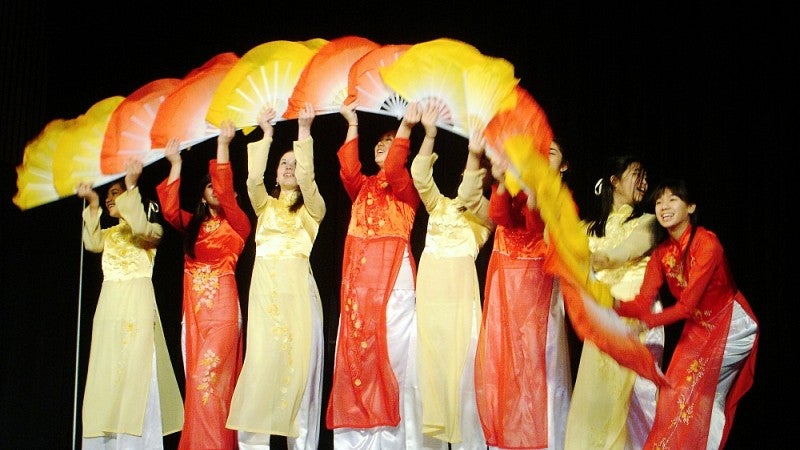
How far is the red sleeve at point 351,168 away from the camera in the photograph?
15.2ft

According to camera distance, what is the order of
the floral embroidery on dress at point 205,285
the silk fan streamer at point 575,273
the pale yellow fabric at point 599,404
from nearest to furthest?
the silk fan streamer at point 575,273 < the pale yellow fabric at point 599,404 < the floral embroidery on dress at point 205,285

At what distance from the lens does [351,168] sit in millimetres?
4652

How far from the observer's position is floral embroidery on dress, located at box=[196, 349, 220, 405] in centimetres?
472

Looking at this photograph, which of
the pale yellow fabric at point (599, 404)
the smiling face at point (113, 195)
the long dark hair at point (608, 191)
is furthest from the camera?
the smiling face at point (113, 195)

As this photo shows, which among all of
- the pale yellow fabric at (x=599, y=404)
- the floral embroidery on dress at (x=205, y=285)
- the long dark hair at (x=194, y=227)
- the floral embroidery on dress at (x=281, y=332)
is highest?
the long dark hair at (x=194, y=227)

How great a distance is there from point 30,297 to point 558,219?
284cm

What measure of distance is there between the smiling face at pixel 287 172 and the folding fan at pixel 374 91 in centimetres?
39

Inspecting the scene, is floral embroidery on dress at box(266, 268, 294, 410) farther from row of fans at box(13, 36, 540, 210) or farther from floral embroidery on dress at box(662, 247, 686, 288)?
floral embroidery on dress at box(662, 247, 686, 288)

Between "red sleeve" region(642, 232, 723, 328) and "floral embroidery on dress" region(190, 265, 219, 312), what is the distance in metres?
1.90

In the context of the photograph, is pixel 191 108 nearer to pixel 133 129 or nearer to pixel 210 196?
pixel 133 129

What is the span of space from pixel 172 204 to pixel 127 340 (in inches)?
26.3

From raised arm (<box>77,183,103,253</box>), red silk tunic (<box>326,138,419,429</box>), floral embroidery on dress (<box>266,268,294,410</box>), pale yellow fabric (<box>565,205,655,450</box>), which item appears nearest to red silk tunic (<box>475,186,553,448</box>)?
pale yellow fabric (<box>565,205,655,450</box>)

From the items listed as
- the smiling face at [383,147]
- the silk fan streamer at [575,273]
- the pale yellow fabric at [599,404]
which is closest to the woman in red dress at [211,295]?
the smiling face at [383,147]

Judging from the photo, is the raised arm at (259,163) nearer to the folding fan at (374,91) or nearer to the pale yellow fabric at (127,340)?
the folding fan at (374,91)
